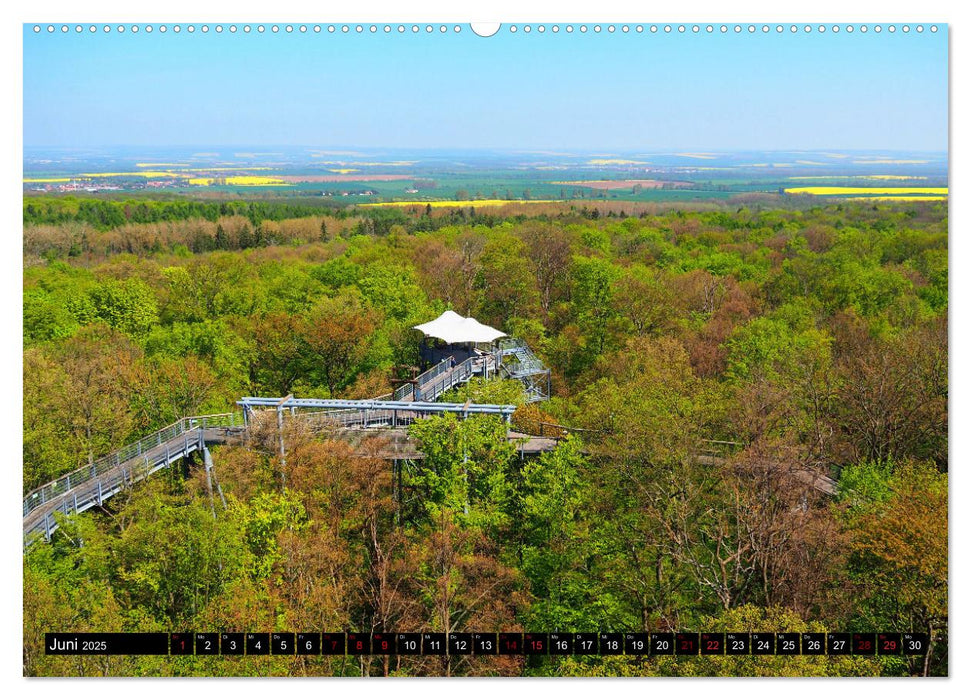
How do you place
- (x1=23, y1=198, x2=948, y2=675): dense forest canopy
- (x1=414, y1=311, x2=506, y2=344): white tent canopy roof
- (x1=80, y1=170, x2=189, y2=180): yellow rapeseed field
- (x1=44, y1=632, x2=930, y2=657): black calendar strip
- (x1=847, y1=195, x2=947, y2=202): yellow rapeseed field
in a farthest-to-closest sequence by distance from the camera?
(x1=414, y1=311, x2=506, y2=344): white tent canopy roof
(x1=80, y1=170, x2=189, y2=180): yellow rapeseed field
(x1=23, y1=198, x2=948, y2=675): dense forest canopy
(x1=847, y1=195, x2=947, y2=202): yellow rapeseed field
(x1=44, y1=632, x2=930, y2=657): black calendar strip

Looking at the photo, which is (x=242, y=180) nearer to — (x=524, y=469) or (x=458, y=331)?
(x=458, y=331)

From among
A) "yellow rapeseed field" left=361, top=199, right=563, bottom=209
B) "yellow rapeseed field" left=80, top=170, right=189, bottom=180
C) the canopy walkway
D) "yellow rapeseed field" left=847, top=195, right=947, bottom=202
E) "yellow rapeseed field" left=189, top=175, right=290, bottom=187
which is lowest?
the canopy walkway

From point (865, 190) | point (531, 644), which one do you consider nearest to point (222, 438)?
point (531, 644)

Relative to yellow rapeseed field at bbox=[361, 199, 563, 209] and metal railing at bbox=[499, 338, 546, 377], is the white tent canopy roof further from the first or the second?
yellow rapeseed field at bbox=[361, 199, 563, 209]

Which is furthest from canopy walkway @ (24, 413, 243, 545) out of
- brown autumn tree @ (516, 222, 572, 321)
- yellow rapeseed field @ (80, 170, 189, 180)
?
brown autumn tree @ (516, 222, 572, 321)

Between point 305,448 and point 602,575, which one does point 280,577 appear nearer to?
point 305,448

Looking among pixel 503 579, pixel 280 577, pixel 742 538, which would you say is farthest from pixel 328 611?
pixel 742 538
